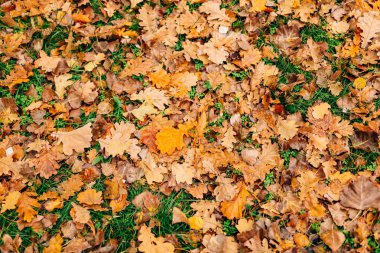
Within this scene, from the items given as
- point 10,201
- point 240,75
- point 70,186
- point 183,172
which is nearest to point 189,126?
point 183,172

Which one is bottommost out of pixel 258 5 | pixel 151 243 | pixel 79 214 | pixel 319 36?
pixel 151 243

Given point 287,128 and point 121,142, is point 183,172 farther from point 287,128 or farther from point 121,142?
point 287,128

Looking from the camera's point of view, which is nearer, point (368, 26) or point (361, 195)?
point (361, 195)

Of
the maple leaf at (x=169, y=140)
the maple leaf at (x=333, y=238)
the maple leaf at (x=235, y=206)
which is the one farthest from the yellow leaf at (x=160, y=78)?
the maple leaf at (x=333, y=238)

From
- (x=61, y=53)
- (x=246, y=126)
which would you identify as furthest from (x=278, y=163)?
(x=61, y=53)

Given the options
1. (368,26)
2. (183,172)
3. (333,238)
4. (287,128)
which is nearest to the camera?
(333,238)

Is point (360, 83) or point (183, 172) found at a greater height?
point (360, 83)

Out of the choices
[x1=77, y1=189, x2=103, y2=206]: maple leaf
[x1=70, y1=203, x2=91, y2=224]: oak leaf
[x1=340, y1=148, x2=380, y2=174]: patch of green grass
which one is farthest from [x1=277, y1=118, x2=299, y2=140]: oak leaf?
[x1=70, y1=203, x2=91, y2=224]: oak leaf

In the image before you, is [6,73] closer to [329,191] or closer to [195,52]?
[195,52]
